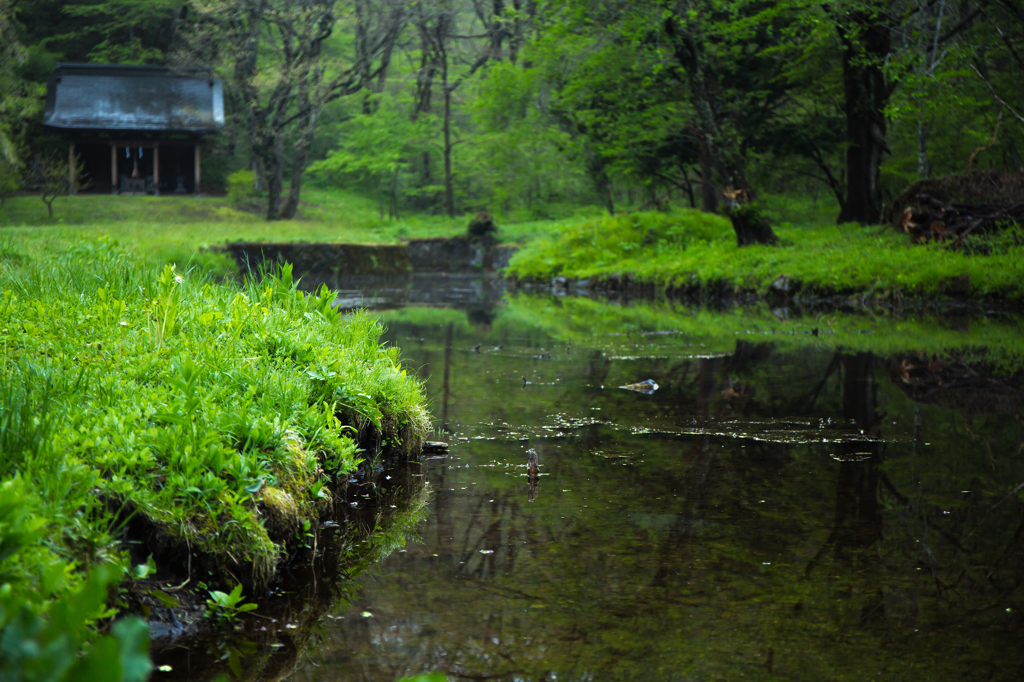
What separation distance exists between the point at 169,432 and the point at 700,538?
6.49ft

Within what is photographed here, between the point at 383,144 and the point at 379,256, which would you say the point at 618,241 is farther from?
the point at 383,144

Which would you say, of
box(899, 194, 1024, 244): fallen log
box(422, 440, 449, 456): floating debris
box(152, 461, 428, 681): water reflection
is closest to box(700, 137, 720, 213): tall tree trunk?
box(899, 194, 1024, 244): fallen log

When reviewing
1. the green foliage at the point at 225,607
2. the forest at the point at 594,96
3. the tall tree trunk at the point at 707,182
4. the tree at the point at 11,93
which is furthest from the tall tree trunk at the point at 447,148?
the green foliage at the point at 225,607

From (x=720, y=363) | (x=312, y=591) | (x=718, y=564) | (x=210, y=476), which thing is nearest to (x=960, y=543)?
(x=718, y=564)

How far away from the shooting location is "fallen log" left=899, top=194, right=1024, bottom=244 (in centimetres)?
1188

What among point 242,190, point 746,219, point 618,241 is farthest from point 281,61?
point 746,219

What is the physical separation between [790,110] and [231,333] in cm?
1812

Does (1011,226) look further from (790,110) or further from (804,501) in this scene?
(804,501)

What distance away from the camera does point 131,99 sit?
30312 mm

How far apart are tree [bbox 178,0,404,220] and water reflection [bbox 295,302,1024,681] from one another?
26063 millimetres

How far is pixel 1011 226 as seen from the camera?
460 inches

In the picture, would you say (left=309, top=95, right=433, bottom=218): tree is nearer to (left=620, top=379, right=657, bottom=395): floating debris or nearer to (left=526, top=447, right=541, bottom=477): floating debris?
(left=620, top=379, right=657, bottom=395): floating debris

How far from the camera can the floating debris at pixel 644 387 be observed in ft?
19.8

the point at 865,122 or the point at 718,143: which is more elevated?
the point at 865,122
